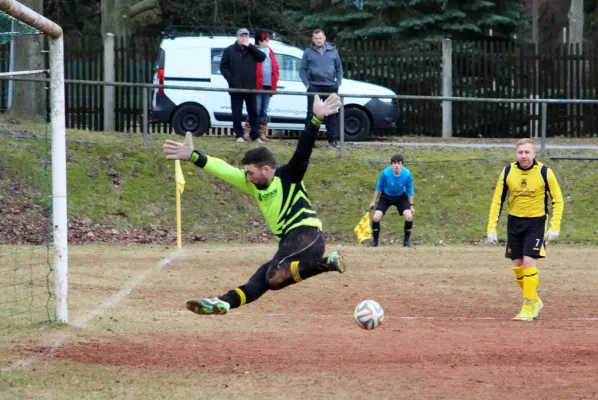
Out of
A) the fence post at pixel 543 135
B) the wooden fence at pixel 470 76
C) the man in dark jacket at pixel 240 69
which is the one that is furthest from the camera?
the wooden fence at pixel 470 76

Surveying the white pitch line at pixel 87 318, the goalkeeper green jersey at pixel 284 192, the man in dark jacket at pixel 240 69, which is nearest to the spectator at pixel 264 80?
the man in dark jacket at pixel 240 69

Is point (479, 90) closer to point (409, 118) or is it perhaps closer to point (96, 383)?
point (409, 118)

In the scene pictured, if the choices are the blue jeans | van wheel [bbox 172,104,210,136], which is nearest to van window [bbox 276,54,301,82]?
van wheel [bbox 172,104,210,136]

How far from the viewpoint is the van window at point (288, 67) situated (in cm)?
2236

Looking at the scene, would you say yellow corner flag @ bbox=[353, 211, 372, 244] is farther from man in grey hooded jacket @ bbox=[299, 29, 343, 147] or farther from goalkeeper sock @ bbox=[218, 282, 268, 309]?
goalkeeper sock @ bbox=[218, 282, 268, 309]

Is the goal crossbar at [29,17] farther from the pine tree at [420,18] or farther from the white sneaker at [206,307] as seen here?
the pine tree at [420,18]

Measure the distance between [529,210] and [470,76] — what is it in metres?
15.1

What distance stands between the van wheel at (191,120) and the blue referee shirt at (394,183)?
5706mm

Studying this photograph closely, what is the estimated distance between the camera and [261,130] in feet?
65.7

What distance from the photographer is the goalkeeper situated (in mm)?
8266

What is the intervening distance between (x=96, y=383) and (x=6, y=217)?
987 centimetres

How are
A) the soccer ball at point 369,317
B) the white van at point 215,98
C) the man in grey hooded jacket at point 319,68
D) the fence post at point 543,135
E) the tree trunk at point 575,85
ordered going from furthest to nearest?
the tree trunk at point 575,85 < the white van at point 215,98 < the man in grey hooded jacket at point 319,68 < the fence post at point 543,135 < the soccer ball at point 369,317

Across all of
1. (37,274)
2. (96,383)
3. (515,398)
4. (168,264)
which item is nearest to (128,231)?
(168,264)

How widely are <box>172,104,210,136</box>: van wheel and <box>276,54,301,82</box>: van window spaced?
2.05m
